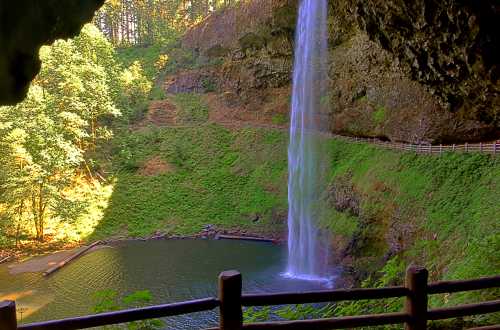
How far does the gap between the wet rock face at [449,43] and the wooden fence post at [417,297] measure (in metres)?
4.80

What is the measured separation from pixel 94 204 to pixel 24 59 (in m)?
24.3

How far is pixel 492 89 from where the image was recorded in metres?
8.08

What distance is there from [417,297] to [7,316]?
3.31m

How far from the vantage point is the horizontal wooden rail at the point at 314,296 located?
367 centimetres

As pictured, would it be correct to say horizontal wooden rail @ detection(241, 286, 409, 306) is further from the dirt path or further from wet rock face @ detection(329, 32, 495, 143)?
the dirt path

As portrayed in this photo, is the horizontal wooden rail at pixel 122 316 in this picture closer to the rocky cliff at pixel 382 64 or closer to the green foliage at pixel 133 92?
the rocky cliff at pixel 382 64

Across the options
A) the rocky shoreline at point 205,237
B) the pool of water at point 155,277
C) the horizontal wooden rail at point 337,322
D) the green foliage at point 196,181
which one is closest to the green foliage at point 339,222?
the pool of water at point 155,277

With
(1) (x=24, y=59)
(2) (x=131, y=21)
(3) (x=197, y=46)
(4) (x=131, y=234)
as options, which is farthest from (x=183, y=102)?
(1) (x=24, y=59)

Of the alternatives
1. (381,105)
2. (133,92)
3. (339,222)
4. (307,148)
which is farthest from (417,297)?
(133,92)

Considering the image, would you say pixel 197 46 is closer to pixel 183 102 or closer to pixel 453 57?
pixel 183 102

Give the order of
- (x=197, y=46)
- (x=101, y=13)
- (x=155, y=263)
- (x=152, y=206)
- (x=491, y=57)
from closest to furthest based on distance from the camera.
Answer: (x=491, y=57) → (x=155, y=263) → (x=152, y=206) → (x=197, y=46) → (x=101, y=13)

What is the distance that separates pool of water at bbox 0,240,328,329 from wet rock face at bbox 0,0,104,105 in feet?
33.1

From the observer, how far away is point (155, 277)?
17859 mm

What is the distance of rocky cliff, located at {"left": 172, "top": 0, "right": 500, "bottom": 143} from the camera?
7762 millimetres
